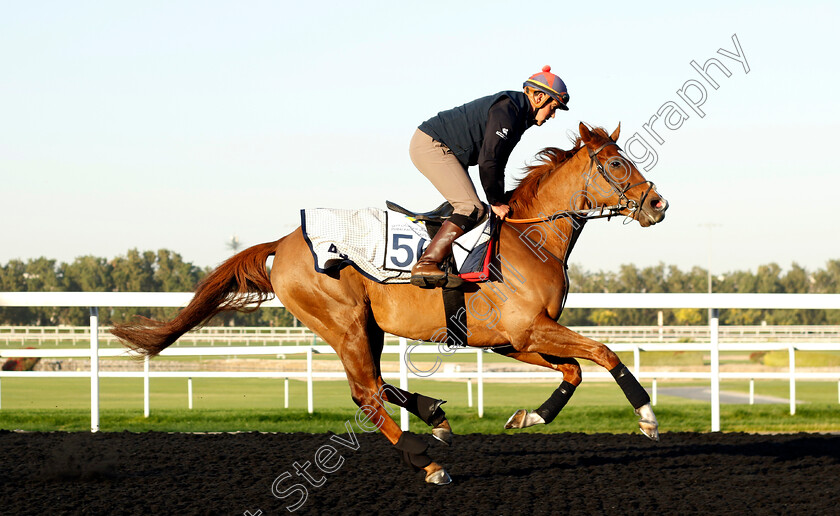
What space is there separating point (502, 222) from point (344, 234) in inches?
36.0

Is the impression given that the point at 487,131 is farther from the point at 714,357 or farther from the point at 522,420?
the point at 714,357

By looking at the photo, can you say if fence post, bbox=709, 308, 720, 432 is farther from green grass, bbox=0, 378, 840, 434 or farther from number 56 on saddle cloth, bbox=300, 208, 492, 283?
number 56 on saddle cloth, bbox=300, 208, 492, 283

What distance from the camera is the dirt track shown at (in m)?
3.90

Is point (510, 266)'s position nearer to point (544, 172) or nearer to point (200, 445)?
point (544, 172)

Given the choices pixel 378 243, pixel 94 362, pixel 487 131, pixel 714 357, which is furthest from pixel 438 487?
pixel 94 362

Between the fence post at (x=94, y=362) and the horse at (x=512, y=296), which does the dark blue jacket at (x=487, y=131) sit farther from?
the fence post at (x=94, y=362)

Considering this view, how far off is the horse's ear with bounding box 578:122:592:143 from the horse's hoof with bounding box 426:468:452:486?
2023 mm

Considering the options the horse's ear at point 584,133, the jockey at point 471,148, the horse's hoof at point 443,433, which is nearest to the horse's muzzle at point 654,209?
the horse's ear at point 584,133

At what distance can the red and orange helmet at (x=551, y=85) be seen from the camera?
169 inches

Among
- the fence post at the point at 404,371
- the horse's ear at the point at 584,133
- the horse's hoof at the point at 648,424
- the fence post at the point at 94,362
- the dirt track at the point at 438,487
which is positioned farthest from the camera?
the fence post at the point at 94,362

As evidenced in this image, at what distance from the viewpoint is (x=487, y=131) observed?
4199 millimetres

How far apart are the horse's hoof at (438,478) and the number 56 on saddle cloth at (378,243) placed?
1066 mm

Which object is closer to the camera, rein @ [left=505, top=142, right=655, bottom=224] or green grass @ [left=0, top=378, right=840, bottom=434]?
rein @ [left=505, top=142, right=655, bottom=224]

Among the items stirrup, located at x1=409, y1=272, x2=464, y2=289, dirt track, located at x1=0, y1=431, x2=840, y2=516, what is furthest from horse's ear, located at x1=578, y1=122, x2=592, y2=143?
dirt track, located at x1=0, y1=431, x2=840, y2=516
